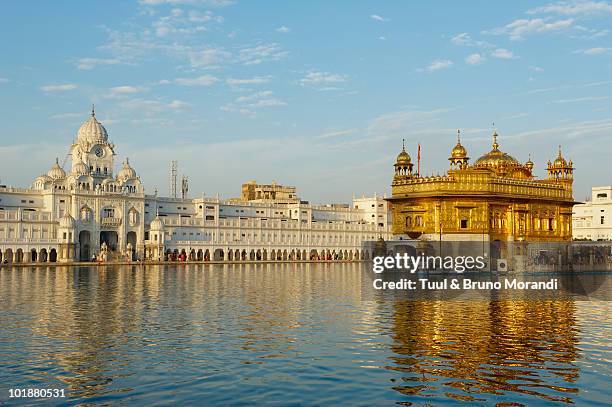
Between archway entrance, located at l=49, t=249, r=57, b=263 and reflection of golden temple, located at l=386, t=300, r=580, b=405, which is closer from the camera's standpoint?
reflection of golden temple, located at l=386, t=300, r=580, b=405

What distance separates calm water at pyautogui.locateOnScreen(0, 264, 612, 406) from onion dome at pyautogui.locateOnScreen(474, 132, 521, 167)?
→ 35.5 m

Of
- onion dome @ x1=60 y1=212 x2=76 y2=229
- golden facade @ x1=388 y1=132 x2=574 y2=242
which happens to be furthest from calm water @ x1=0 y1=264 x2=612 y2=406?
onion dome @ x1=60 y1=212 x2=76 y2=229

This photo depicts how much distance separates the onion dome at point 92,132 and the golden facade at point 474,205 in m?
57.9

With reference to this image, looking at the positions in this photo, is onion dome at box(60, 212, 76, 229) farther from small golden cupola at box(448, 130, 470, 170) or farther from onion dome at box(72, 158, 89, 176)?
small golden cupola at box(448, 130, 470, 170)

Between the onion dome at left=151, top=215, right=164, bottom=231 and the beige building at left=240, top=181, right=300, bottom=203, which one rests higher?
the beige building at left=240, top=181, right=300, bottom=203

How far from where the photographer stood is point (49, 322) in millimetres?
29172

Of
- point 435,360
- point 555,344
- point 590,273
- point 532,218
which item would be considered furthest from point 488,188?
point 435,360

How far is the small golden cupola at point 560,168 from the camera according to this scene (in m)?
70.8

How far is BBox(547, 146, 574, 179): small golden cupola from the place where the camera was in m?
70.8

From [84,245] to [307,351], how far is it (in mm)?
82836

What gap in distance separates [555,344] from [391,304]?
13.3 meters

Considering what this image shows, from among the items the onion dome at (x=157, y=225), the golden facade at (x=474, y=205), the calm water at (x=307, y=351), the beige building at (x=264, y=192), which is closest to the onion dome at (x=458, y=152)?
the golden facade at (x=474, y=205)

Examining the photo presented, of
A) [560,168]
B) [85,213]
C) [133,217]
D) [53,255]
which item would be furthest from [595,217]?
[53,255]

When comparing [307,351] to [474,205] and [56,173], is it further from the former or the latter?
[56,173]
